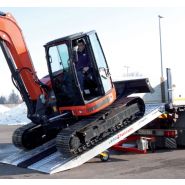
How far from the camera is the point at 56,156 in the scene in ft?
30.2

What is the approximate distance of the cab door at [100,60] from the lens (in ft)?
30.6

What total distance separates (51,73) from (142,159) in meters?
2.96

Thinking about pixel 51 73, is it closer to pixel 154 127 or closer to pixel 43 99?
pixel 43 99

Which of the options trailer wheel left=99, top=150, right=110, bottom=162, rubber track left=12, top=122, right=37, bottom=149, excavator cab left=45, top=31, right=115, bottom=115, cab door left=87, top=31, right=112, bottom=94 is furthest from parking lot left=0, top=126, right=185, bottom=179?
cab door left=87, top=31, right=112, bottom=94

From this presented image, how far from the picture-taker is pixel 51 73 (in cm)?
943

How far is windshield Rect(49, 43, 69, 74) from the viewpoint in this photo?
29.9 feet

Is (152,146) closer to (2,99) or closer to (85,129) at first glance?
(85,129)

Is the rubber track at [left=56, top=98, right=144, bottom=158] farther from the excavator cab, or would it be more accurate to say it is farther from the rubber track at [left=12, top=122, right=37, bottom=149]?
the rubber track at [left=12, top=122, right=37, bottom=149]

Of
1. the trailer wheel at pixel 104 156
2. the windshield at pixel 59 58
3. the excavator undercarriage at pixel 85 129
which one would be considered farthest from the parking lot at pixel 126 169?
the windshield at pixel 59 58

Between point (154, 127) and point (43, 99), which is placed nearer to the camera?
point (43, 99)

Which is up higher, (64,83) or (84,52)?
(84,52)

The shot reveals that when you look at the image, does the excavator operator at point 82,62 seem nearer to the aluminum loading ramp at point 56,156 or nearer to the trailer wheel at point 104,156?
the aluminum loading ramp at point 56,156

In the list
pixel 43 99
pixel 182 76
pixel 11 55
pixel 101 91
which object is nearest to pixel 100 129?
pixel 101 91

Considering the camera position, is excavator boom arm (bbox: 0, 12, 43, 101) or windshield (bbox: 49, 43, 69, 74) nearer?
excavator boom arm (bbox: 0, 12, 43, 101)
